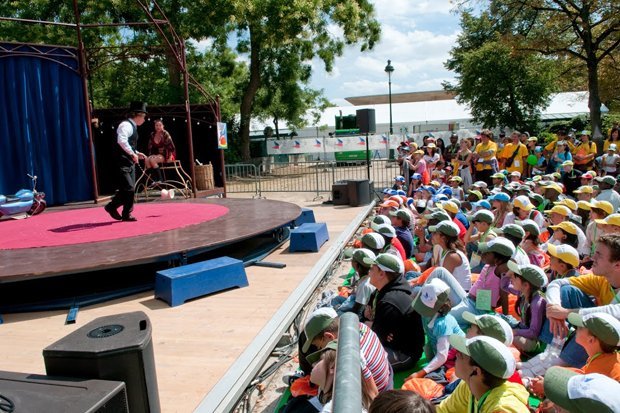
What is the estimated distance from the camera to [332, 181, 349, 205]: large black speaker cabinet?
12.4 metres

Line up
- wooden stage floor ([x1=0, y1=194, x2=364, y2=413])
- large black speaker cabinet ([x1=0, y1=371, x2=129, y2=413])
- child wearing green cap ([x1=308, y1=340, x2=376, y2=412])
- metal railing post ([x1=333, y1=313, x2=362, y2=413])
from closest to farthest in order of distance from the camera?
metal railing post ([x1=333, y1=313, x2=362, y2=413]), large black speaker cabinet ([x1=0, y1=371, x2=129, y2=413]), child wearing green cap ([x1=308, y1=340, x2=376, y2=412]), wooden stage floor ([x1=0, y1=194, x2=364, y2=413])

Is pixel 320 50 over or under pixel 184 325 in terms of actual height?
over

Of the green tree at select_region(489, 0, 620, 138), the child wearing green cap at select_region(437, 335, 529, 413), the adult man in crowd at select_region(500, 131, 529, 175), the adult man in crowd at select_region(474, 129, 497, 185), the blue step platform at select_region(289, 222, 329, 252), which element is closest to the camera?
the child wearing green cap at select_region(437, 335, 529, 413)

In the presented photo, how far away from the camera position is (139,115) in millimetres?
6730

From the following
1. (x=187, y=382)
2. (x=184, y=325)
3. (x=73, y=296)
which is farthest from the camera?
(x=73, y=296)

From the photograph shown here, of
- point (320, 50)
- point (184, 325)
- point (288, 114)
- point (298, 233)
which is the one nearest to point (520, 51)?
point (320, 50)

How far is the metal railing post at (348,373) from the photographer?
909mm

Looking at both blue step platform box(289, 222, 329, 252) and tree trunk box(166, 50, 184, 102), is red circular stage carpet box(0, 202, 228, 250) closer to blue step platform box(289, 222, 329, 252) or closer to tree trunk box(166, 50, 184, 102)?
blue step platform box(289, 222, 329, 252)

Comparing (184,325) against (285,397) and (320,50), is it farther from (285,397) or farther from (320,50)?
(320,50)

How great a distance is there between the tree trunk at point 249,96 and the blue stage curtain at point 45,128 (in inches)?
408

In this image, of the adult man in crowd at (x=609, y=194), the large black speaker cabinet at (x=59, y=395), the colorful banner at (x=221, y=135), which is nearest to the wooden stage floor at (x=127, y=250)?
the large black speaker cabinet at (x=59, y=395)

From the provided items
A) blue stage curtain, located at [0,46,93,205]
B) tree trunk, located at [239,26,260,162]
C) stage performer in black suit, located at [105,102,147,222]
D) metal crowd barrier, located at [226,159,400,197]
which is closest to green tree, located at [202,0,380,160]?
tree trunk, located at [239,26,260,162]

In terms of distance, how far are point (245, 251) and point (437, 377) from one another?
4.68 m

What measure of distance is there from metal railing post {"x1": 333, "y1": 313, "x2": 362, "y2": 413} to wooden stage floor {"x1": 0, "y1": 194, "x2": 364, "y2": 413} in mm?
2400
